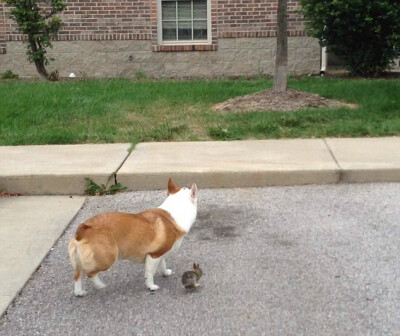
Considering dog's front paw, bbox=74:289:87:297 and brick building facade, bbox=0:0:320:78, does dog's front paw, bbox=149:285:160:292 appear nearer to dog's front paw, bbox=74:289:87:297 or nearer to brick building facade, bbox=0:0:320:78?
dog's front paw, bbox=74:289:87:297

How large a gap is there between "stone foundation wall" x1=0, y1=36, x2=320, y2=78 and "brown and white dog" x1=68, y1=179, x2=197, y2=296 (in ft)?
30.4

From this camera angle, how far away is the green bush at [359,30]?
1042cm

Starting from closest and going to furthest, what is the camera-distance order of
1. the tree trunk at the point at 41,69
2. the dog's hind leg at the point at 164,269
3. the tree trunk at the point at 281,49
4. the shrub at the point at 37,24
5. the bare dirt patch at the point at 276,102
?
the dog's hind leg at the point at 164,269 → the bare dirt patch at the point at 276,102 → the tree trunk at the point at 281,49 → the shrub at the point at 37,24 → the tree trunk at the point at 41,69

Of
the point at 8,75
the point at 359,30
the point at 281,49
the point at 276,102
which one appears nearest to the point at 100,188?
the point at 276,102

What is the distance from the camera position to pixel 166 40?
13.1 meters

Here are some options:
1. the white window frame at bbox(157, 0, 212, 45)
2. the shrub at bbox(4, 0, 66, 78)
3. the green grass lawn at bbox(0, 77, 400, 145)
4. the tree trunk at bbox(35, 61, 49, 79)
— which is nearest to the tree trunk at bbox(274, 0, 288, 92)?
the green grass lawn at bbox(0, 77, 400, 145)

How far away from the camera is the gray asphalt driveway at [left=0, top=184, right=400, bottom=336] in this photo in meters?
3.31

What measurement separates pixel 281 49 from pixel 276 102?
81cm

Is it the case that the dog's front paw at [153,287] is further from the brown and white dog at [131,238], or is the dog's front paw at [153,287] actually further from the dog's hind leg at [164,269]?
the dog's hind leg at [164,269]

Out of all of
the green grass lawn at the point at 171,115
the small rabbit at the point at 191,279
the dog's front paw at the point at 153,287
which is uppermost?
the green grass lawn at the point at 171,115

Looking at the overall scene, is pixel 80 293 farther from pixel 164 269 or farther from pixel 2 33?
pixel 2 33

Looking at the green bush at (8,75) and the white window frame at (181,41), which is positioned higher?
the white window frame at (181,41)

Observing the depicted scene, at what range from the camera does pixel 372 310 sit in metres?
3.38

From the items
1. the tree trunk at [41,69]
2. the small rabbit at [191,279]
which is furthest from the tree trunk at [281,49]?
the tree trunk at [41,69]
